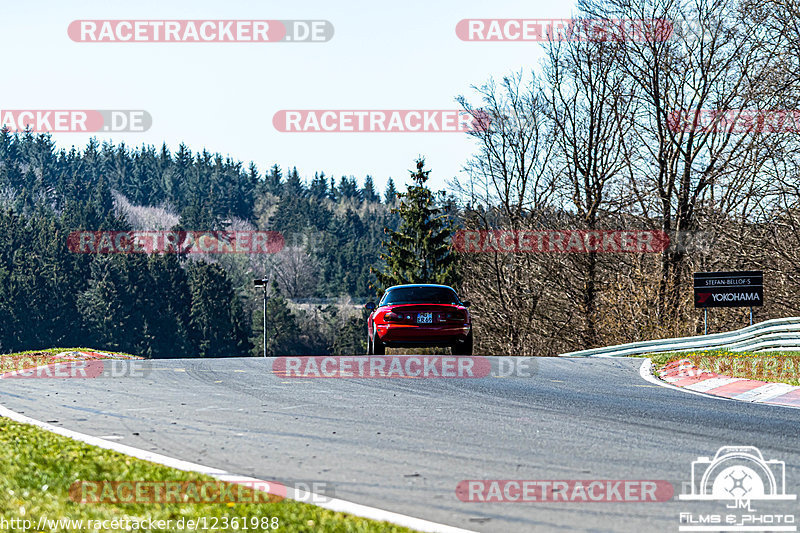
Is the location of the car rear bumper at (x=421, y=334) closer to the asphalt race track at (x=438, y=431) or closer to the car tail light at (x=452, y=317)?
the car tail light at (x=452, y=317)

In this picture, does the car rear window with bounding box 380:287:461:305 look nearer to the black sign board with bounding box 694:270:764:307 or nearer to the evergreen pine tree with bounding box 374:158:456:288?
the black sign board with bounding box 694:270:764:307

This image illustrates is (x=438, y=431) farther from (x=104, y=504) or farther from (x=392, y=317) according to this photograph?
(x=392, y=317)

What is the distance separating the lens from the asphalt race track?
6309 mm

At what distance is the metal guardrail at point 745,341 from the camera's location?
19656 millimetres

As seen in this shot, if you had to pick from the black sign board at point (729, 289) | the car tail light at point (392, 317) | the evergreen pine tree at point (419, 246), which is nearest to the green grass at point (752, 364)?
the black sign board at point (729, 289)

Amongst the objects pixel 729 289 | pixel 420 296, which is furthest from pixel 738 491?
pixel 729 289

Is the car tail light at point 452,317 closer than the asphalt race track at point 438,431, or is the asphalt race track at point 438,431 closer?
the asphalt race track at point 438,431

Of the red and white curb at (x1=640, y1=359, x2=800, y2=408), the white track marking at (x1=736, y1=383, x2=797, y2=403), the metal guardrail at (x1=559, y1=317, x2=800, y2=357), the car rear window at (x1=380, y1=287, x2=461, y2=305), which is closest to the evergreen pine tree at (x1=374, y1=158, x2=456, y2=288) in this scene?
the metal guardrail at (x1=559, y1=317, x2=800, y2=357)

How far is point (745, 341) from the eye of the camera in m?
21.1

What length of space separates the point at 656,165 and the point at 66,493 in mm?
33057

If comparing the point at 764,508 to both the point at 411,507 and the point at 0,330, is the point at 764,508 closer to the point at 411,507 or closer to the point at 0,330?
the point at 411,507

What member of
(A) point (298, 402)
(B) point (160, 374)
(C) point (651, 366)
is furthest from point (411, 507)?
(C) point (651, 366)

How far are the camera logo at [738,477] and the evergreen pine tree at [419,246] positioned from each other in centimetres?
5444

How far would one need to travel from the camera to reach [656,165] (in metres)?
36.7
